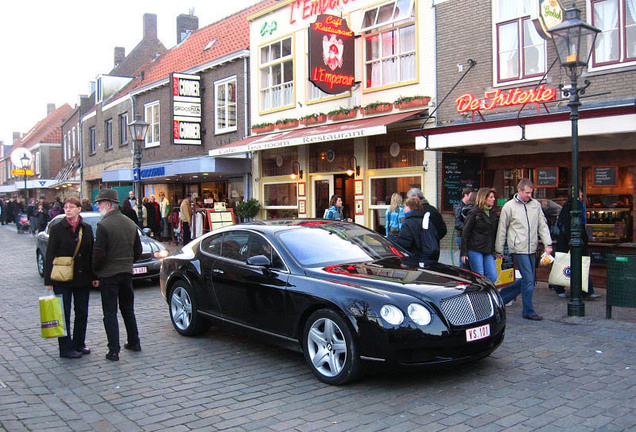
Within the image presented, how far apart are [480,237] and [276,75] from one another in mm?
11634

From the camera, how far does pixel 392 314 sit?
4957 millimetres

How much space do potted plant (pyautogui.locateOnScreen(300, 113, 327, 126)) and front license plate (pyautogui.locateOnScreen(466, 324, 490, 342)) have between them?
10.8 metres

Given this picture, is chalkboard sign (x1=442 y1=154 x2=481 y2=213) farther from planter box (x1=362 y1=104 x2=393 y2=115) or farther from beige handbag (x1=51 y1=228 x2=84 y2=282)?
beige handbag (x1=51 y1=228 x2=84 y2=282)

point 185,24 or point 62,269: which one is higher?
point 185,24

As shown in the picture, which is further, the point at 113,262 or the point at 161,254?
the point at 161,254

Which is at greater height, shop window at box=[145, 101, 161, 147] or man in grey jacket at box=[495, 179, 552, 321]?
shop window at box=[145, 101, 161, 147]

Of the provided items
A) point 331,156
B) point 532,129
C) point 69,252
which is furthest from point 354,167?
point 69,252

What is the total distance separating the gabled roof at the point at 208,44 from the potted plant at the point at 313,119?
465cm

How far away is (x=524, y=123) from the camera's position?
379 inches

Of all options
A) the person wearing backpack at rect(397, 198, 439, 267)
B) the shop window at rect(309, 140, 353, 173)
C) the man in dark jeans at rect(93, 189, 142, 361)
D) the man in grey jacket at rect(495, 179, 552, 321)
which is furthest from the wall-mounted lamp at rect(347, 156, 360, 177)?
the man in dark jeans at rect(93, 189, 142, 361)

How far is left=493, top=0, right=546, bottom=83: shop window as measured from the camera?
429 inches

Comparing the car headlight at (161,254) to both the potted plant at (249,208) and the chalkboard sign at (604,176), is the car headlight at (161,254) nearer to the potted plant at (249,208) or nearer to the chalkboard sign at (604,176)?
the potted plant at (249,208)

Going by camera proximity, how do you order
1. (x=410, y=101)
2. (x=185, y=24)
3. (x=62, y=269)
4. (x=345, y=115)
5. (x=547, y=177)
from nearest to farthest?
(x=62, y=269)
(x=547, y=177)
(x=410, y=101)
(x=345, y=115)
(x=185, y=24)

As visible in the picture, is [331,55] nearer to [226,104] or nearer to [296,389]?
[226,104]
